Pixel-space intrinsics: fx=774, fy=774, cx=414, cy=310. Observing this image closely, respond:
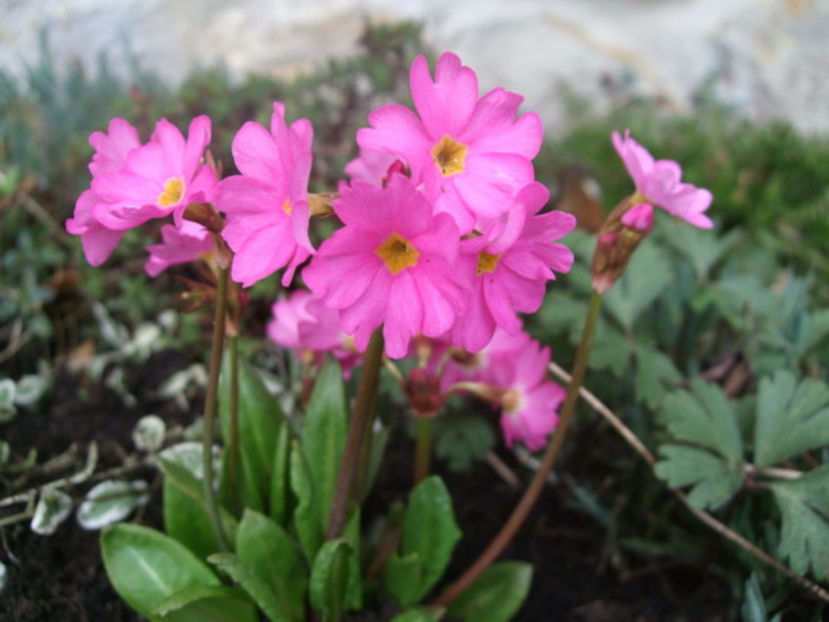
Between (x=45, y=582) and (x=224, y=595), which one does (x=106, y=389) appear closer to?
(x=45, y=582)

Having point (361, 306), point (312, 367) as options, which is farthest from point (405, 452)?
point (361, 306)

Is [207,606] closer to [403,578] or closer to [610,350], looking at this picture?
[403,578]

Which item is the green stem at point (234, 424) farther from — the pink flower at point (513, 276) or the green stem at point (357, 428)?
the pink flower at point (513, 276)

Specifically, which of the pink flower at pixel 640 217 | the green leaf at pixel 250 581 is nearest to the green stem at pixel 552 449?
the pink flower at pixel 640 217

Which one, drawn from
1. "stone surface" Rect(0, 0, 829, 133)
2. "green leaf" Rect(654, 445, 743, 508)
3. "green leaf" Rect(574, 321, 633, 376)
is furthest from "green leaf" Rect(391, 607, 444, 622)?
"stone surface" Rect(0, 0, 829, 133)

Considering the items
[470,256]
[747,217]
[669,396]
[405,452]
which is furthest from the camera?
[747,217]
